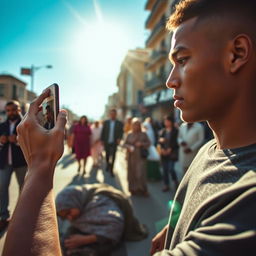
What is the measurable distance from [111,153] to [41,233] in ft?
22.2

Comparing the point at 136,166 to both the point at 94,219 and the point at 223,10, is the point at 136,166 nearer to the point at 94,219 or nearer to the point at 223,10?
the point at 94,219

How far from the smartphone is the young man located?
417 mm

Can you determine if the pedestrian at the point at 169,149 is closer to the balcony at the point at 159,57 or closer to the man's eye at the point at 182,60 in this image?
the man's eye at the point at 182,60

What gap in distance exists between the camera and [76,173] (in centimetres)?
739

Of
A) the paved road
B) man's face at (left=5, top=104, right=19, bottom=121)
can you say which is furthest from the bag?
man's face at (left=5, top=104, right=19, bottom=121)

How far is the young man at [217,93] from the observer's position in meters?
0.65

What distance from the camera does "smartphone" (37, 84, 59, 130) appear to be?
2.85 ft

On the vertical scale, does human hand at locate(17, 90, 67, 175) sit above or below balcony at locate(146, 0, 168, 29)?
below

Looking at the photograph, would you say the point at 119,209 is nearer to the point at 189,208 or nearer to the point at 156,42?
the point at 189,208

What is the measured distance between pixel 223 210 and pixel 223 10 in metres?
0.60

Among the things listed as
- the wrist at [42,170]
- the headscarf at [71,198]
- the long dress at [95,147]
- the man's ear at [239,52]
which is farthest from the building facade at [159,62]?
the wrist at [42,170]

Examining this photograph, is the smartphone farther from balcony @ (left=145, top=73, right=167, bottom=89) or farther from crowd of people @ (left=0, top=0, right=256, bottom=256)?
balcony @ (left=145, top=73, right=167, bottom=89)

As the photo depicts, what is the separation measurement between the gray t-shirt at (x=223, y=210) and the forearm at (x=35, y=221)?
329mm

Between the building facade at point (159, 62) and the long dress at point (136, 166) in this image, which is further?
the building facade at point (159, 62)
